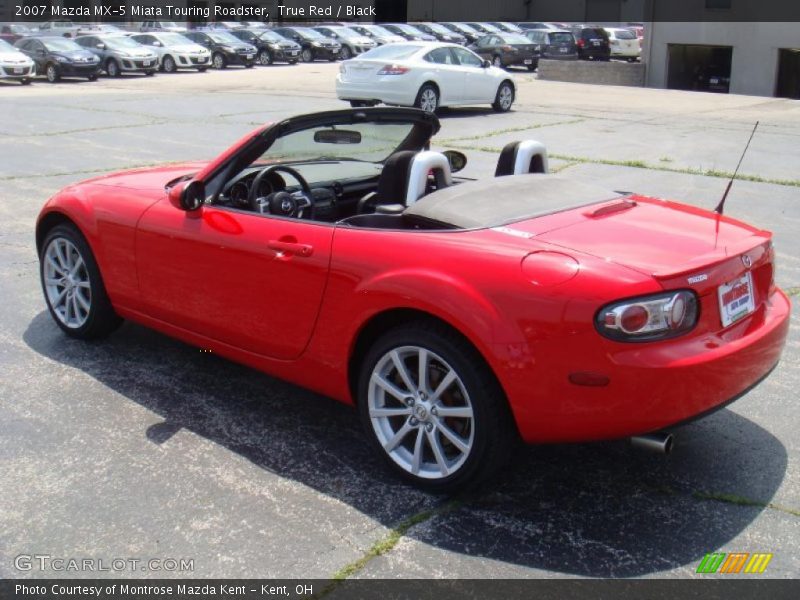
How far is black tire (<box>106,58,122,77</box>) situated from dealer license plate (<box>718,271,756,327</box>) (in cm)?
3093

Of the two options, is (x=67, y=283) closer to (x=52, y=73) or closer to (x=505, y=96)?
(x=505, y=96)

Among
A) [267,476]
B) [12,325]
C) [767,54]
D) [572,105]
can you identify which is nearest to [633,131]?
[572,105]

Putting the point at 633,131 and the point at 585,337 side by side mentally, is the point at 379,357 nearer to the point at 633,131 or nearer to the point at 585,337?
the point at 585,337

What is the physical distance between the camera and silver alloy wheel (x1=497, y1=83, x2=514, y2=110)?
794 inches

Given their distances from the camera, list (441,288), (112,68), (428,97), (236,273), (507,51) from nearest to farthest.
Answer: (441,288) → (236,273) → (428,97) → (112,68) → (507,51)

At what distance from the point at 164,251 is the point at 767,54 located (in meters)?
31.3

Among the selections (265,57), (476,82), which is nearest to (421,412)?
(476,82)

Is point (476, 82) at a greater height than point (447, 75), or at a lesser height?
lesser

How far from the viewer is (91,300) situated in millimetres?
5242

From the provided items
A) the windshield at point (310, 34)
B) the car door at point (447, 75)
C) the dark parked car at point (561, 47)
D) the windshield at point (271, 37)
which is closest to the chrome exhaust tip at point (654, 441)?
the car door at point (447, 75)

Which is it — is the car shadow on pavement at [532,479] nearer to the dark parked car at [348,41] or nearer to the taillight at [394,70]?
the taillight at [394,70]

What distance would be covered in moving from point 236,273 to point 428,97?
1554cm

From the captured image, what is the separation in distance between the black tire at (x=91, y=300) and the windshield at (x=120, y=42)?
2873cm

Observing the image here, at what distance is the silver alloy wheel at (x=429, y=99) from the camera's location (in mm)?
19109
